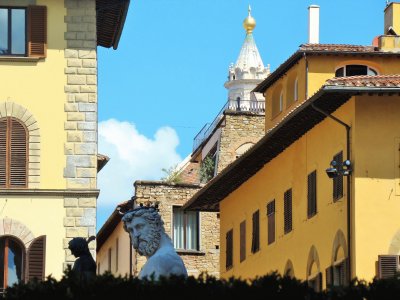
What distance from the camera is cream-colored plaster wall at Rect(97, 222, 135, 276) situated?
83.6 m

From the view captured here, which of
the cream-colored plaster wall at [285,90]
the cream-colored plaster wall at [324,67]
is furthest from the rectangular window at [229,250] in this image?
the cream-colored plaster wall at [324,67]

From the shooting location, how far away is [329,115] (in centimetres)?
4856

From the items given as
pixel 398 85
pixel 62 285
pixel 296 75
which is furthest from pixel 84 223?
pixel 62 285

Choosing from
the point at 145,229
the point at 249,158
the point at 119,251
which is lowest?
the point at 145,229

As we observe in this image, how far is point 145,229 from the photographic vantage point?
2356cm

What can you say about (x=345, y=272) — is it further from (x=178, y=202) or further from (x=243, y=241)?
(x=178, y=202)

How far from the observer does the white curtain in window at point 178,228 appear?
81938 mm

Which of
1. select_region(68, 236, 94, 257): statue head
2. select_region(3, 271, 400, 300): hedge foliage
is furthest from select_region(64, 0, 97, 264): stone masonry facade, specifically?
select_region(3, 271, 400, 300): hedge foliage

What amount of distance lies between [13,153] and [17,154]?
12 centimetres

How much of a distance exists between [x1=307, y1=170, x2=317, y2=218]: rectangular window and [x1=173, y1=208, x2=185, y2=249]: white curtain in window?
98.4 feet

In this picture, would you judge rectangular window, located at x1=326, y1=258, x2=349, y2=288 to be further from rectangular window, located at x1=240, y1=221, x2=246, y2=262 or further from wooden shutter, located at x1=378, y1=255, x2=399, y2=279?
rectangular window, located at x1=240, y1=221, x2=246, y2=262

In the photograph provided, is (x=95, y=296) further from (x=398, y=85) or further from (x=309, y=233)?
(x=309, y=233)

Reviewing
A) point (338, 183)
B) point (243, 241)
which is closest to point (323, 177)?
point (338, 183)

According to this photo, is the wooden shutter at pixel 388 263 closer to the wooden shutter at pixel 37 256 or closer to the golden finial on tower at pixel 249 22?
the wooden shutter at pixel 37 256
